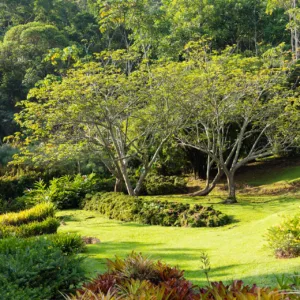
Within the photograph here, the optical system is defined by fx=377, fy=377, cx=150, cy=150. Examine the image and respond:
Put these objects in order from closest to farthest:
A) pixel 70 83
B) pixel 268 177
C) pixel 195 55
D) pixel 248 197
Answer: pixel 70 83 → pixel 195 55 → pixel 248 197 → pixel 268 177

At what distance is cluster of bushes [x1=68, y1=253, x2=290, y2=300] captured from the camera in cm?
325

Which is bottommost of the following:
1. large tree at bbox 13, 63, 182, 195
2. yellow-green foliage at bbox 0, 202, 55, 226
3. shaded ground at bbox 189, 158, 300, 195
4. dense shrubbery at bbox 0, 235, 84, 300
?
shaded ground at bbox 189, 158, 300, 195

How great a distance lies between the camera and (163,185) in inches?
725

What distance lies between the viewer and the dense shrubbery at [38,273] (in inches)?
163

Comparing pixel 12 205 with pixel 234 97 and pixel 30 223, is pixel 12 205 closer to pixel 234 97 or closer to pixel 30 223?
pixel 30 223

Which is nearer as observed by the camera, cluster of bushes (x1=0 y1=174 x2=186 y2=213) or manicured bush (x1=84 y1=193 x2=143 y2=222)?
manicured bush (x1=84 y1=193 x2=143 y2=222)

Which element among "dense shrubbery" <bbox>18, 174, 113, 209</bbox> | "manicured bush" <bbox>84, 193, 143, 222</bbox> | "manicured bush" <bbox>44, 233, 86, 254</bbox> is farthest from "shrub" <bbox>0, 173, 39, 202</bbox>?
"manicured bush" <bbox>44, 233, 86, 254</bbox>

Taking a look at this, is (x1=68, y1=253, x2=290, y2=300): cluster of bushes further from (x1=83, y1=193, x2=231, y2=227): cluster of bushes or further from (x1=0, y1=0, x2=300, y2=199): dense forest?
(x1=0, y1=0, x2=300, y2=199): dense forest

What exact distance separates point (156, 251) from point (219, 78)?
8310mm

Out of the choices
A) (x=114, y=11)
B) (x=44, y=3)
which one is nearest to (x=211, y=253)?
(x=114, y=11)

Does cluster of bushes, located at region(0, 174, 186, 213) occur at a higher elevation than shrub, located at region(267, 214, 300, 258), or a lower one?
lower

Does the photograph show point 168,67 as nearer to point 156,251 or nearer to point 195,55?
point 195,55

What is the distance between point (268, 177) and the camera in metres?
20.2

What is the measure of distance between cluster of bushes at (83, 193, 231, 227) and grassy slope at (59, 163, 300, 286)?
0.42m
